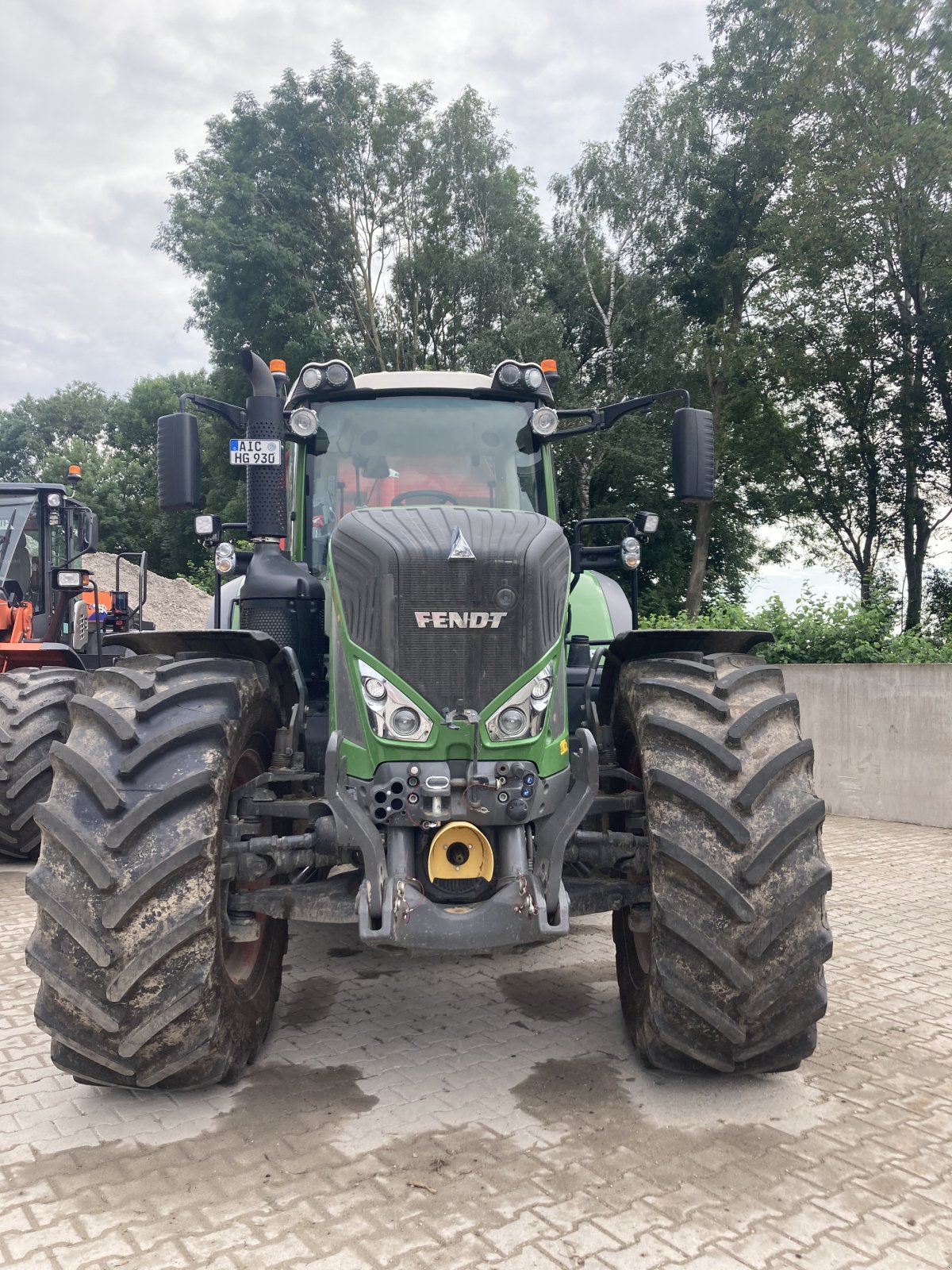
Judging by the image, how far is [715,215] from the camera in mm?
25516

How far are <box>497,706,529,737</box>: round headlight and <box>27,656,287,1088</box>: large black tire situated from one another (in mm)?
934

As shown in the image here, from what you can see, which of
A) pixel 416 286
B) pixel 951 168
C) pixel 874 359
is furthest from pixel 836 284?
pixel 416 286

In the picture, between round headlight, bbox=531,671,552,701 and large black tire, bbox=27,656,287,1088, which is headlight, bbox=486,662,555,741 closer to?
round headlight, bbox=531,671,552,701

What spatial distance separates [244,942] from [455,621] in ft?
4.83

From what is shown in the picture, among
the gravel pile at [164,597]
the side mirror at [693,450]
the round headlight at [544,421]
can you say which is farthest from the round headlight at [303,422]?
the gravel pile at [164,597]

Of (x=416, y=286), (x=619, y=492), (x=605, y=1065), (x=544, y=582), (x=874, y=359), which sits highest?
(x=416, y=286)

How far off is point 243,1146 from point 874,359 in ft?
68.6

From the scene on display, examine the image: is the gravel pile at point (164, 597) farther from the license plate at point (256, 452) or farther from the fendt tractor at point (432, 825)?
the fendt tractor at point (432, 825)

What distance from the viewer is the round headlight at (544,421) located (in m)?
4.56

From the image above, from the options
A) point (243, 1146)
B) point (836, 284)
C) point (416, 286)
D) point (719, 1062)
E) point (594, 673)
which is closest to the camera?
point (243, 1146)

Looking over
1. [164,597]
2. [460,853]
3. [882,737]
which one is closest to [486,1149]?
[460,853]

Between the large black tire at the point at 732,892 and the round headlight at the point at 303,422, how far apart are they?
6.88 feet

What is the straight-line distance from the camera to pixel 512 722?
3.34 m

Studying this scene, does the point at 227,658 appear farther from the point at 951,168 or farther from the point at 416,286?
the point at 416,286
